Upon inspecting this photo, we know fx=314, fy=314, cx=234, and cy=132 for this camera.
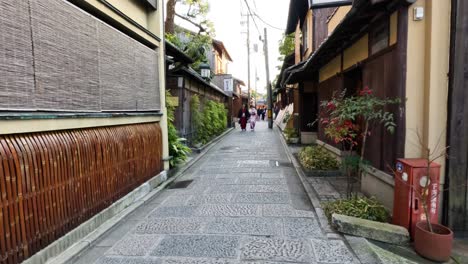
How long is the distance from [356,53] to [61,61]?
19.7 ft

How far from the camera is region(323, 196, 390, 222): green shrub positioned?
5027 millimetres

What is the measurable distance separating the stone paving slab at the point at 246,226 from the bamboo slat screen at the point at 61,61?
110 inches

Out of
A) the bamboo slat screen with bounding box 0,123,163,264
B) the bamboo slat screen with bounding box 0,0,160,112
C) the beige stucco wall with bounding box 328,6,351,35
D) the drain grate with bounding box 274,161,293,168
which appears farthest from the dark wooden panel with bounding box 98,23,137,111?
the beige stucco wall with bounding box 328,6,351,35

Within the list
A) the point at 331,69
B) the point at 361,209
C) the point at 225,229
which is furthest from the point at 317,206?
the point at 331,69

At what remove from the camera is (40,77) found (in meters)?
3.91

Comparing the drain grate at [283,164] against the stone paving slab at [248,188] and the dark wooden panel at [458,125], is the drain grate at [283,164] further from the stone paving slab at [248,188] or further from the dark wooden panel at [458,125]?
the dark wooden panel at [458,125]

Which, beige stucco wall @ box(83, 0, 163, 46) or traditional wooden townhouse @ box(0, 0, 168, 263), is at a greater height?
beige stucco wall @ box(83, 0, 163, 46)

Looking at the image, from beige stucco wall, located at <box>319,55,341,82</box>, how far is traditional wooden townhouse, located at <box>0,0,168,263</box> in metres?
5.42

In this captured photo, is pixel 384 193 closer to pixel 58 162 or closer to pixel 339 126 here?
pixel 339 126

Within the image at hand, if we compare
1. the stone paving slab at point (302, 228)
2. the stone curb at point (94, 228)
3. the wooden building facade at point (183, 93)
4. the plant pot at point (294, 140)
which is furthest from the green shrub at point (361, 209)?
the plant pot at point (294, 140)

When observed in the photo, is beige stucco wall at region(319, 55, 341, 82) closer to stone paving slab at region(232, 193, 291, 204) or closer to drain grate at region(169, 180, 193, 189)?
stone paving slab at region(232, 193, 291, 204)

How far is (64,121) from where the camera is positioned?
437 cm

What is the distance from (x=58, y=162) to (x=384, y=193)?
5.30m

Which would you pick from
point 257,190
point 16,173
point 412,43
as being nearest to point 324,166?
point 257,190
